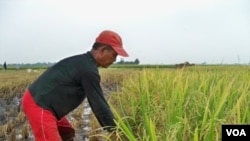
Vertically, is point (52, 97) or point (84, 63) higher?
point (84, 63)

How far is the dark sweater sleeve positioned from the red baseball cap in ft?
0.77

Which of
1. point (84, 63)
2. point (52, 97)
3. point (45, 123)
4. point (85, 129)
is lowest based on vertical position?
point (85, 129)

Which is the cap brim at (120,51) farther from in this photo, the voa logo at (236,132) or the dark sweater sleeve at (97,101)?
the voa logo at (236,132)

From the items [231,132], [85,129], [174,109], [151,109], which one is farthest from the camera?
[85,129]

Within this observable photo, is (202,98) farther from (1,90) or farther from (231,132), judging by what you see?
(1,90)

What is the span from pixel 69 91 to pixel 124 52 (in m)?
0.53

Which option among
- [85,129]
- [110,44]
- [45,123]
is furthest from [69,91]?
[85,129]

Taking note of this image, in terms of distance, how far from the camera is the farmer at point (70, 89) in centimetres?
243

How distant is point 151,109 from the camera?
110 inches

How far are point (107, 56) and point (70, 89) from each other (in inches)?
14.7

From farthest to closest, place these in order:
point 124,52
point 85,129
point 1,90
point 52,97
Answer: point 1,90
point 85,129
point 52,97
point 124,52

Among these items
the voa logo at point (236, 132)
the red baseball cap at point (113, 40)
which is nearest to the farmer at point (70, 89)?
the red baseball cap at point (113, 40)

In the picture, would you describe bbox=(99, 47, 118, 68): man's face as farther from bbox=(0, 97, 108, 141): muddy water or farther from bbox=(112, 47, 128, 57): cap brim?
bbox=(0, 97, 108, 141): muddy water

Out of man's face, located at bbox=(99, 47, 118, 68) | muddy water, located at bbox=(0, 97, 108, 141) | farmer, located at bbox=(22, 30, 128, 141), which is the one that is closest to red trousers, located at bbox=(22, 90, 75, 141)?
farmer, located at bbox=(22, 30, 128, 141)
